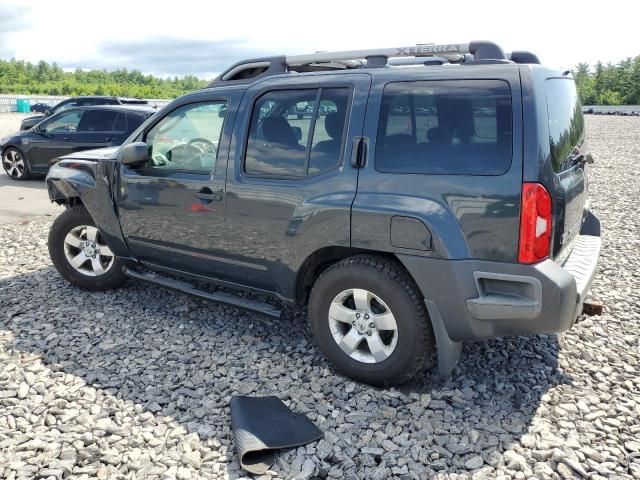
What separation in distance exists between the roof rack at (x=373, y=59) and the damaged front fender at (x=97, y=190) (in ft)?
4.08

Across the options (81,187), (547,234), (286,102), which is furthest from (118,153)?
(547,234)

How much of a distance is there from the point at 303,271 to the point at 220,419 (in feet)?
3.54

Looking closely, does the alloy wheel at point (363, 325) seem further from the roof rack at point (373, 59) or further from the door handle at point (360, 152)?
the roof rack at point (373, 59)

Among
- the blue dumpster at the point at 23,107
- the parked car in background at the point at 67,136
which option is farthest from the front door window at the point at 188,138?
the blue dumpster at the point at 23,107

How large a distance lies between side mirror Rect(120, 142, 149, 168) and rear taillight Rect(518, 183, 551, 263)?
285 cm

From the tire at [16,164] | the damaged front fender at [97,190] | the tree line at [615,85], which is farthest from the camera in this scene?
the tree line at [615,85]

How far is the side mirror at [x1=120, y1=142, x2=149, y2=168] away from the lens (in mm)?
4262

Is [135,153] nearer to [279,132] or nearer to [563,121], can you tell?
[279,132]

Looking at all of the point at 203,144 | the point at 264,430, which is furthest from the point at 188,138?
the point at 264,430

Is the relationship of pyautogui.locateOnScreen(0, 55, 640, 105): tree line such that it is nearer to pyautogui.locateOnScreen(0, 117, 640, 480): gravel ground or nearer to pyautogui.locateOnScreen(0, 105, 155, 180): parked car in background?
pyautogui.locateOnScreen(0, 105, 155, 180): parked car in background

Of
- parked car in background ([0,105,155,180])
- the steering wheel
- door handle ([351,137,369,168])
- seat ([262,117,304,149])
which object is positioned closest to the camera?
door handle ([351,137,369,168])

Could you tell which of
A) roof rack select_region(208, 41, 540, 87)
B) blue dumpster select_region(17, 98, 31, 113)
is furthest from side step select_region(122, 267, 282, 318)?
blue dumpster select_region(17, 98, 31, 113)

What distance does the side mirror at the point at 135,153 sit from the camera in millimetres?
4262

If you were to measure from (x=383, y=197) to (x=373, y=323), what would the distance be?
785mm
